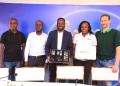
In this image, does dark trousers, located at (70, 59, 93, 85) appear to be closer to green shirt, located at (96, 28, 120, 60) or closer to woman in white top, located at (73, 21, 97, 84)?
woman in white top, located at (73, 21, 97, 84)

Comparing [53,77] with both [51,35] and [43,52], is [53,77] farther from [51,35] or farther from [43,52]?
[51,35]

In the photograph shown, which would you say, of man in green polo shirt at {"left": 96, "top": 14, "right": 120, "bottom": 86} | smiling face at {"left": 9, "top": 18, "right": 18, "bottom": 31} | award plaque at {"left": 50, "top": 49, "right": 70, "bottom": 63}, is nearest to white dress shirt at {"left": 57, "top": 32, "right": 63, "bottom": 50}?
award plaque at {"left": 50, "top": 49, "right": 70, "bottom": 63}

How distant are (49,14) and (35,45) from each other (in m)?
0.92

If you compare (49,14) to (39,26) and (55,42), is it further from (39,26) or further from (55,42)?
(55,42)

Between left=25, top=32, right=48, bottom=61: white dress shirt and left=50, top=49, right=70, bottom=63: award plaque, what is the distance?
15.4 inches

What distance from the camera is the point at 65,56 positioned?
387 cm

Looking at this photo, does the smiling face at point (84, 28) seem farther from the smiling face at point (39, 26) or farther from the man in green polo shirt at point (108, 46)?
the smiling face at point (39, 26)

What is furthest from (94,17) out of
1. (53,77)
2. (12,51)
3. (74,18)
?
(12,51)

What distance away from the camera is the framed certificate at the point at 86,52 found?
3939mm

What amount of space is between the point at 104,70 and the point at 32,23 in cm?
202

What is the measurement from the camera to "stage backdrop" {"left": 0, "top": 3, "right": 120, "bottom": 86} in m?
4.59

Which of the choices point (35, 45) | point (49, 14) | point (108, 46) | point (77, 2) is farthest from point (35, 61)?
point (77, 2)

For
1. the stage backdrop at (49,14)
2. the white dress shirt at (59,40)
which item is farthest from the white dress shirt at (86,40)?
the stage backdrop at (49,14)

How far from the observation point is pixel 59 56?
3.86m
